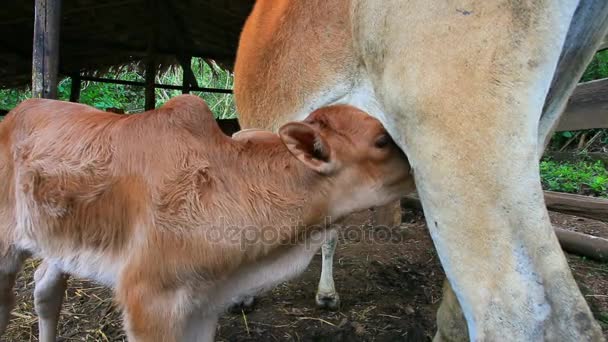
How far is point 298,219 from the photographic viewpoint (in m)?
1.76

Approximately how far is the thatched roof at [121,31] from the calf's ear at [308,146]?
5223mm

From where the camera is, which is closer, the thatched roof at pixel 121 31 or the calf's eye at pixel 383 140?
the calf's eye at pixel 383 140

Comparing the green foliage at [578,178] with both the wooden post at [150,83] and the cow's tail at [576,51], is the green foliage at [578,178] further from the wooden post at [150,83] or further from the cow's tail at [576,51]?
the wooden post at [150,83]

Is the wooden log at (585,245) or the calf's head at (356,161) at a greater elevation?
the calf's head at (356,161)

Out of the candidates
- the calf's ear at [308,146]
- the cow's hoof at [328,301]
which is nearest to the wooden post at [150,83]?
the cow's hoof at [328,301]

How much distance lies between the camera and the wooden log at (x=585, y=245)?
364 centimetres

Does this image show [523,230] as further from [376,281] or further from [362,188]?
[376,281]

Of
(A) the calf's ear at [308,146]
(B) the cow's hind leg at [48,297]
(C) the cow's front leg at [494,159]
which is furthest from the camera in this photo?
(B) the cow's hind leg at [48,297]

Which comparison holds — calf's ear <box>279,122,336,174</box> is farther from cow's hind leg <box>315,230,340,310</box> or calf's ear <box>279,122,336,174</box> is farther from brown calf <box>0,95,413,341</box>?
cow's hind leg <box>315,230,340,310</box>

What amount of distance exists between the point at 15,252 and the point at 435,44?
6.27 feet

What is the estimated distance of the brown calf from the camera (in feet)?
5.51

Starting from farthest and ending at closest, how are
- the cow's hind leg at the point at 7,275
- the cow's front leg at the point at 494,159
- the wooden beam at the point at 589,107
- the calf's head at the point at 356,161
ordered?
the wooden beam at the point at 589,107, the cow's hind leg at the point at 7,275, the calf's head at the point at 356,161, the cow's front leg at the point at 494,159

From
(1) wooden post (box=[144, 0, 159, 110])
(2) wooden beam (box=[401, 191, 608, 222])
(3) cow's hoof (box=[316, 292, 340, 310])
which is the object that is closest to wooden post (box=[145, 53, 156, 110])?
(1) wooden post (box=[144, 0, 159, 110])

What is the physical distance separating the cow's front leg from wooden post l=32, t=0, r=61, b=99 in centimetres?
258
